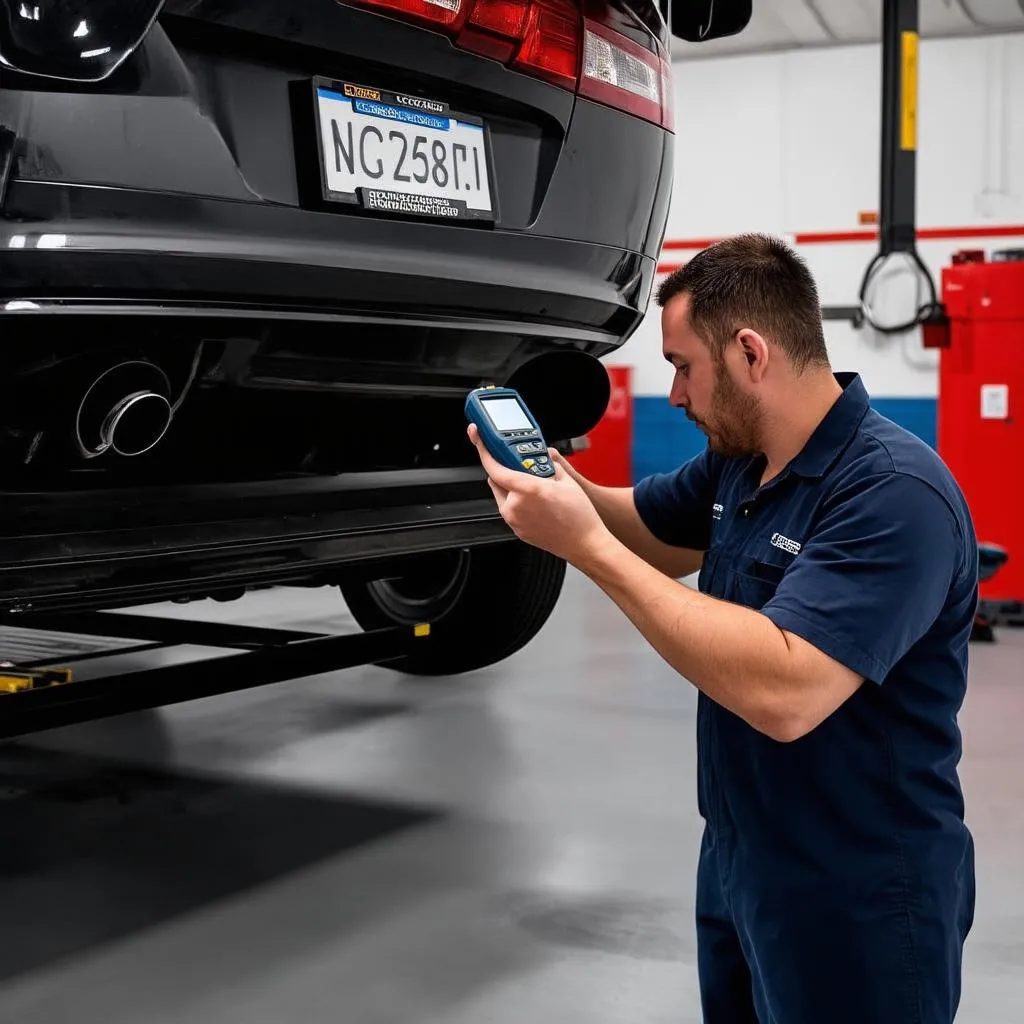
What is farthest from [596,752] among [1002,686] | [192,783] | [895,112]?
[895,112]

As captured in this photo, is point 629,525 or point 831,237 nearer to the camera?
point 629,525

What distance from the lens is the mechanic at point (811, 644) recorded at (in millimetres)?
1329

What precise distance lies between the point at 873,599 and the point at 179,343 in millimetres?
954

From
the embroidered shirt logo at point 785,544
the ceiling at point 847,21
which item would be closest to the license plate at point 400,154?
the embroidered shirt logo at point 785,544

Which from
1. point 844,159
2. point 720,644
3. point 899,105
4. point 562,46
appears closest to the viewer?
point 720,644

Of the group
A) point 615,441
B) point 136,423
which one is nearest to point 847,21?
point 615,441

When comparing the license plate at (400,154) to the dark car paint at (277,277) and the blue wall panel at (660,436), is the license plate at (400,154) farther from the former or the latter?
the blue wall panel at (660,436)

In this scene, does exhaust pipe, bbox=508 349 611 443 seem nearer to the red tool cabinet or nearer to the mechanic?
the mechanic

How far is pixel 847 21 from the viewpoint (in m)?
10.2

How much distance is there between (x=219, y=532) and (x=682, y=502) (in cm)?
63

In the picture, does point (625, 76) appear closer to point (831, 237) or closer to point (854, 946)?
point (854, 946)

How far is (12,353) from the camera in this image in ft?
5.38

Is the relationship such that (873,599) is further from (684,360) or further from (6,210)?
(6,210)

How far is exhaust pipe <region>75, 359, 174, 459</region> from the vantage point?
173cm
